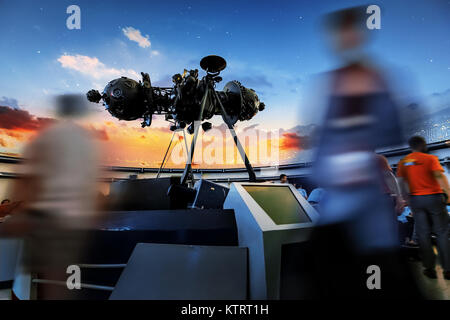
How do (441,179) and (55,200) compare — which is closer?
(55,200)

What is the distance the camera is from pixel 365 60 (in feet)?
2.99

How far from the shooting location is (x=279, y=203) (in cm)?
143

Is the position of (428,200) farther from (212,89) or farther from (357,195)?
(212,89)

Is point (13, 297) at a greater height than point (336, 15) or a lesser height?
lesser

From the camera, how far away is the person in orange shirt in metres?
1.97

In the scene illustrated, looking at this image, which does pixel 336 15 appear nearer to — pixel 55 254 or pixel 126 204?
pixel 55 254

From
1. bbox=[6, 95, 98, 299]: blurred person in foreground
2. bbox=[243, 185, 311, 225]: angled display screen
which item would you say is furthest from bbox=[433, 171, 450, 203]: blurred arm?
bbox=[6, 95, 98, 299]: blurred person in foreground

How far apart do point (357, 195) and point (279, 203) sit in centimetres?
67

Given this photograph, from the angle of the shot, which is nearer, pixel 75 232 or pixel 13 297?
pixel 75 232

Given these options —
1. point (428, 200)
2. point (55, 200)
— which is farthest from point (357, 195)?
point (428, 200)

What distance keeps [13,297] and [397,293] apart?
8.36 ft

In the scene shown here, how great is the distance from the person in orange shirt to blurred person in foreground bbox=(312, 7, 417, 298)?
1842mm

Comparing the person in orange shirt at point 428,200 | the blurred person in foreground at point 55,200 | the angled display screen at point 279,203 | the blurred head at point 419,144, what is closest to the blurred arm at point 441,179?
the person in orange shirt at point 428,200
